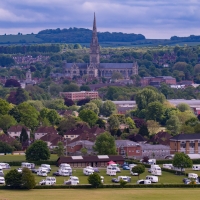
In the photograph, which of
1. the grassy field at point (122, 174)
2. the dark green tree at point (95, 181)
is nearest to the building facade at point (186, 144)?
the grassy field at point (122, 174)

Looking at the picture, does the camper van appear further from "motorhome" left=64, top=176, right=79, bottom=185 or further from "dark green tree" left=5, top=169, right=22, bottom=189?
"dark green tree" left=5, top=169, right=22, bottom=189

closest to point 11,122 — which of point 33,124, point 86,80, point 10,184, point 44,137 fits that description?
point 33,124

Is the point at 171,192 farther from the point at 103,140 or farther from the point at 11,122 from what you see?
the point at 11,122

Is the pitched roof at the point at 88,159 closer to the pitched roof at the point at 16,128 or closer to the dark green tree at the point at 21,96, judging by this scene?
the pitched roof at the point at 16,128

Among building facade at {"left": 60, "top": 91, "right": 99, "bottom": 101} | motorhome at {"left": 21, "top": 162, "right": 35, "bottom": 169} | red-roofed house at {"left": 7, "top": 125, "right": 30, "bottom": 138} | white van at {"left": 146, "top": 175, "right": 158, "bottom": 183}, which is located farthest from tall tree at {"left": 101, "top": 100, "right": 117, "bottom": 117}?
white van at {"left": 146, "top": 175, "right": 158, "bottom": 183}

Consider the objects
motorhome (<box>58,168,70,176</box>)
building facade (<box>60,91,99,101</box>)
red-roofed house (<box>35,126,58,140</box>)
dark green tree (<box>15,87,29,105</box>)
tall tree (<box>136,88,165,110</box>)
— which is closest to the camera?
motorhome (<box>58,168,70,176</box>)

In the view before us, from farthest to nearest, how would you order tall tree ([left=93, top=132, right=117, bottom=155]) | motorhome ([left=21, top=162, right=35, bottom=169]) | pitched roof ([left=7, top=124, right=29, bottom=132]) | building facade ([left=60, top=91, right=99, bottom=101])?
1. building facade ([left=60, top=91, right=99, bottom=101])
2. pitched roof ([left=7, top=124, right=29, bottom=132])
3. tall tree ([left=93, top=132, right=117, bottom=155])
4. motorhome ([left=21, top=162, right=35, bottom=169])

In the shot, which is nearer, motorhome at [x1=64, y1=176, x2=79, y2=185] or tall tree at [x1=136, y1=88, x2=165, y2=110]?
motorhome at [x1=64, y1=176, x2=79, y2=185]

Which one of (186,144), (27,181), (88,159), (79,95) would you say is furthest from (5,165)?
(79,95)
